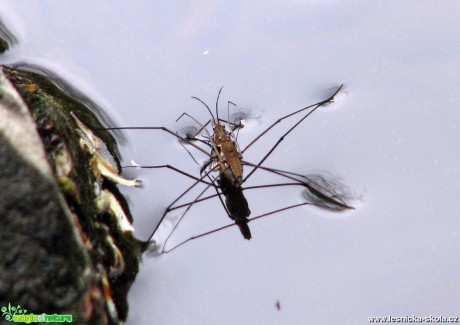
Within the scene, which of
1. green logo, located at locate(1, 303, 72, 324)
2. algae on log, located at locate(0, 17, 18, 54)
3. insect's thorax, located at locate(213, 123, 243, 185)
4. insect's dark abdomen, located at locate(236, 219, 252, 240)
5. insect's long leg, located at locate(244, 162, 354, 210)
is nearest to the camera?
green logo, located at locate(1, 303, 72, 324)

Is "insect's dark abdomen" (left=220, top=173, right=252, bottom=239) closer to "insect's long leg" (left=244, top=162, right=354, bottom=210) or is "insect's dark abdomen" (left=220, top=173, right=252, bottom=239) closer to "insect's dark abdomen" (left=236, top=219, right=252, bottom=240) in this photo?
"insect's dark abdomen" (left=236, top=219, right=252, bottom=240)

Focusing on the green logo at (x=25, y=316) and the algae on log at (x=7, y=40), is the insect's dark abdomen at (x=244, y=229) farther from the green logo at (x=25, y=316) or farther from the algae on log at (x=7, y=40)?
the algae on log at (x=7, y=40)

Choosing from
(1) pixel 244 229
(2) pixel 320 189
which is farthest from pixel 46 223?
(2) pixel 320 189

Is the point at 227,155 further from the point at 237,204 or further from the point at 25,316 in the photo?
the point at 25,316

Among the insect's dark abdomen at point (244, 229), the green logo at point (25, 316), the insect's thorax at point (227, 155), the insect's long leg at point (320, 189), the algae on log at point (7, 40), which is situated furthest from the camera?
the algae on log at point (7, 40)

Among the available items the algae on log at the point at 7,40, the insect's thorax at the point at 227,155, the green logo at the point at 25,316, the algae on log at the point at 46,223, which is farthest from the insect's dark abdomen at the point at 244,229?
the algae on log at the point at 7,40

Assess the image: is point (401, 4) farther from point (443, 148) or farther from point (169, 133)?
point (169, 133)

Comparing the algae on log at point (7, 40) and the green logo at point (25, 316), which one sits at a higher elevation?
the algae on log at point (7, 40)

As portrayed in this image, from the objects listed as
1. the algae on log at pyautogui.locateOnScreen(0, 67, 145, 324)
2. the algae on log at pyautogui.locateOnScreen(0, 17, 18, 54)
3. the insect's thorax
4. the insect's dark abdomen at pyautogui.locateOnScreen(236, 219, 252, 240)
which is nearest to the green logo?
the algae on log at pyautogui.locateOnScreen(0, 67, 145, 324)
